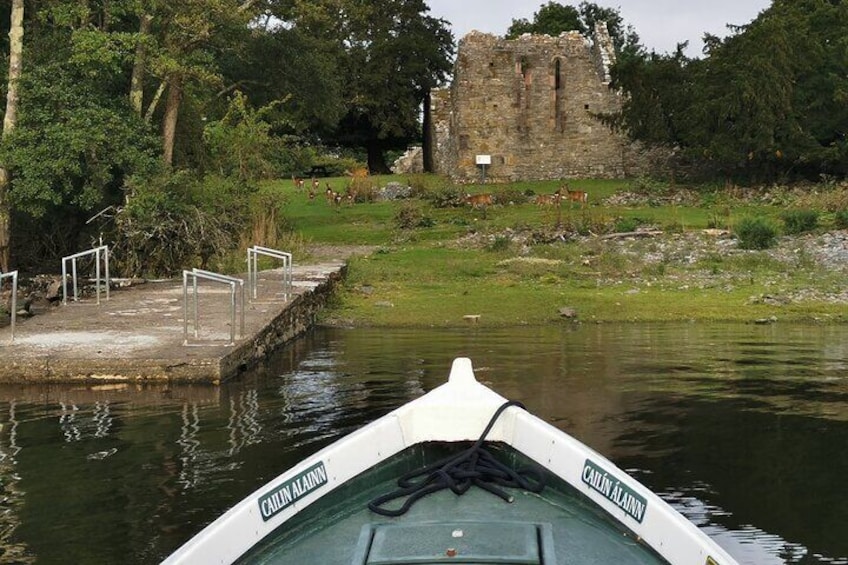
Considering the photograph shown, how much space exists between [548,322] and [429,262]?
606cm

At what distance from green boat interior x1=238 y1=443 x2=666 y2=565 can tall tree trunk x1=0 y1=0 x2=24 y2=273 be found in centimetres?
1755

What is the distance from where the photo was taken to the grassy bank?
20.5m

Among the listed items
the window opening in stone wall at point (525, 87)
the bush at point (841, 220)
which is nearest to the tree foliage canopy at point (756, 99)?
the window opening in stone wall at point (525, 87)

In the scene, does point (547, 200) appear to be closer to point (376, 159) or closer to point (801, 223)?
point (801, 223)

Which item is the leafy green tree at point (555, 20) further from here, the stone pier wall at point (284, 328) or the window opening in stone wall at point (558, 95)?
the stone pier wall at point (284, 328)

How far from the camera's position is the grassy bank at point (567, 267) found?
20.5 metres

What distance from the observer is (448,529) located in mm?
5270

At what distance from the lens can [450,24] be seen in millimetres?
59312

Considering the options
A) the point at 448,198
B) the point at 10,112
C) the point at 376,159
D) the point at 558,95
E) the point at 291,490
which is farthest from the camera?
the point at 376,159

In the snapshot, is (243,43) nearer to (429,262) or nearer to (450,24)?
(429,262)

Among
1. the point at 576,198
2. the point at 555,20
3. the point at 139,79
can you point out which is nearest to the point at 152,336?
the point at 139,79

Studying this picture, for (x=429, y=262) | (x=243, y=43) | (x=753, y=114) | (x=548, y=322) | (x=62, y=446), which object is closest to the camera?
(x=62, y=446)

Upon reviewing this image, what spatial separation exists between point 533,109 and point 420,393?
32380mm

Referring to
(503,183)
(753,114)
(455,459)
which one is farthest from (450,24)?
(455,459)
